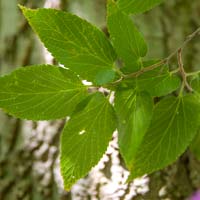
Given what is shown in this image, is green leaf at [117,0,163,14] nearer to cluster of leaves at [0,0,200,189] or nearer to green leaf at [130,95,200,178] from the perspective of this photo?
cluster of leaves at [0,0,200,189]

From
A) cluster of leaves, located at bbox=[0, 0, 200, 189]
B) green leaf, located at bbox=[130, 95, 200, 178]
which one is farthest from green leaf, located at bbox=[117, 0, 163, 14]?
green leaf, located at bbox=[130, 95, 200, 178]

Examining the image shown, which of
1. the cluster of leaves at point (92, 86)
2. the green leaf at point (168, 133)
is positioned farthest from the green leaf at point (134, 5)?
the green leaf at point (168, 133)

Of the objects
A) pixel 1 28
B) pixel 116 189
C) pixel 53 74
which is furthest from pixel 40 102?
pixel 1 28

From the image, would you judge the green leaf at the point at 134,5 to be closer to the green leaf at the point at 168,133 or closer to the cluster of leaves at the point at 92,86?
the cluster of leaves at the point at 92,86

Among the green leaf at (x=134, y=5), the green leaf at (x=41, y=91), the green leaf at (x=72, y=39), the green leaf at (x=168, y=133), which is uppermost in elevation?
the green leaf at (x=134, y=5)

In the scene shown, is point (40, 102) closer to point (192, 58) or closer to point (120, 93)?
point (120, 93)

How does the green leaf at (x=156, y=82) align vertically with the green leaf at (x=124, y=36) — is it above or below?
below

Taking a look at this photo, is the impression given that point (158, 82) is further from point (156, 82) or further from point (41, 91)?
point (41, 91)
